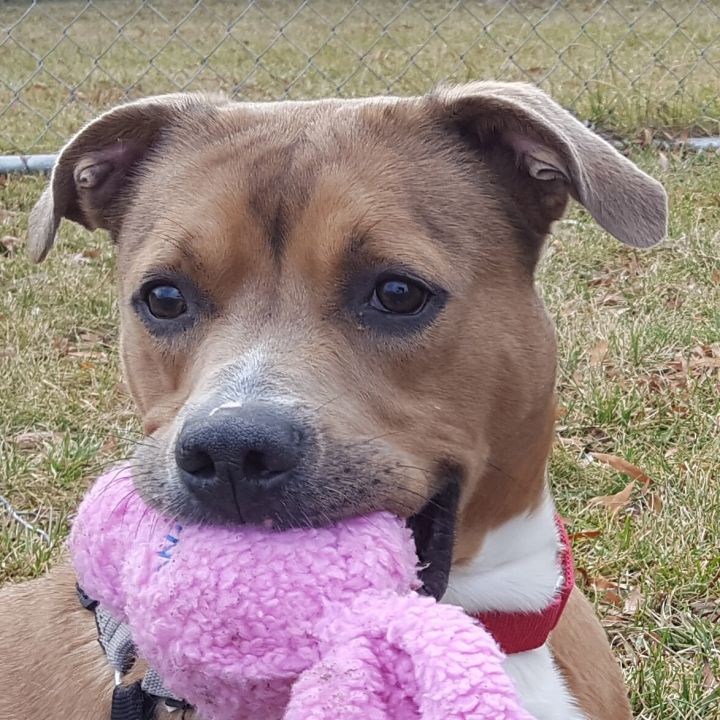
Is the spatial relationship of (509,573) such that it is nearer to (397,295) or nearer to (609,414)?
(397,295)

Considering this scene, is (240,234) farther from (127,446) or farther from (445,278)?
(127,446)

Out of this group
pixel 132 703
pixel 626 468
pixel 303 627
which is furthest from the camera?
pixel 626 468

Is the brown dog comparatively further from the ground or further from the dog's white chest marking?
the ground

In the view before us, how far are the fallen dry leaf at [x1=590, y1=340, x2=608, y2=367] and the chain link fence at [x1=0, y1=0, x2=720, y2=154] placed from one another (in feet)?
12.1

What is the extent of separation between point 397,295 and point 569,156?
21.1 inches

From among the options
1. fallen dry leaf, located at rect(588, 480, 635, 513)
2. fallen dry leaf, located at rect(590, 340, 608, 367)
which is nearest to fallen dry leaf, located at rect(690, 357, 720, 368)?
fallen dry leaf, located at rect(590, 340, 608, 367)

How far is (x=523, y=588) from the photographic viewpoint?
2.88m

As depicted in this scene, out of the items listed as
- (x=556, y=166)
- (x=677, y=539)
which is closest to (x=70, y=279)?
(x=677, y=539)

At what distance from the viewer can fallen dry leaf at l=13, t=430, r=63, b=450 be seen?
502 centimetres

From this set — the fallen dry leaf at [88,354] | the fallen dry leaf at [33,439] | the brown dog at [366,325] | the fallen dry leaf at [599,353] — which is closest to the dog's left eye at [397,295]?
the brown dog at [366,325]

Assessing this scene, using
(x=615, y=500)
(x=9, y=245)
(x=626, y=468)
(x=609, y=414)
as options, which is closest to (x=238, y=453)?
(x=615, y=500)

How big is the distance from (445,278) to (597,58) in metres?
10.1

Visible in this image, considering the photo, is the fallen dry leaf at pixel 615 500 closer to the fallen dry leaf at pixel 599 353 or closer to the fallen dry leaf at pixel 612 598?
the fallen dry leaf at pixel 612 598

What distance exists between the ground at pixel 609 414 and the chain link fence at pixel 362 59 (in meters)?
1.75
